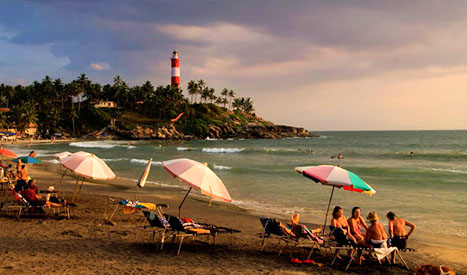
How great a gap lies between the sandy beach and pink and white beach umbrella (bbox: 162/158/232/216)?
1349 millimetres

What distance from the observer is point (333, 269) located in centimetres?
736

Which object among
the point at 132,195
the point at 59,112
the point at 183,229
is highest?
the point at 59,112

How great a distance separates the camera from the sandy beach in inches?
271

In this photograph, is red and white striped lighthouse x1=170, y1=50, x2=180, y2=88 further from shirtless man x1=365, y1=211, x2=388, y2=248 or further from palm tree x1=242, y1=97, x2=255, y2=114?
shirtless man x1=365, y1=211, x2=388, y2=248

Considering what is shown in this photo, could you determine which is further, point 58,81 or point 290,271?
point 58,81

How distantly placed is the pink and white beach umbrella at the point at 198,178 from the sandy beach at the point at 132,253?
135 cm

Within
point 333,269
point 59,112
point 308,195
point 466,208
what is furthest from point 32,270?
point 59,112

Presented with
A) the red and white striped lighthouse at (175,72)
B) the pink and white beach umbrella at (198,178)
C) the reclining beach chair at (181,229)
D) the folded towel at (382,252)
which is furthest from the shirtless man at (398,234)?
the red and white striped lighthouse at (175,72)

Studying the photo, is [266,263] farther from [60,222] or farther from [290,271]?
[60,222]

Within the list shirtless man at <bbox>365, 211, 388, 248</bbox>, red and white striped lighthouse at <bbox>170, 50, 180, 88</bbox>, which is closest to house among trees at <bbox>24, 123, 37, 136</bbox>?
red and white striped lighthouse at <bbox>170, 50, 180, 88</bbox>

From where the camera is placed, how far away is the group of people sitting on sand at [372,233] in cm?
745

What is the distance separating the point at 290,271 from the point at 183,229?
2.57 meters

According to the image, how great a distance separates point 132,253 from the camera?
7785 mm

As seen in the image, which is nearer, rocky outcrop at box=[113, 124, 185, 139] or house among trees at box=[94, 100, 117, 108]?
rocky outcrop at box=[113, 124, 185, 139]
